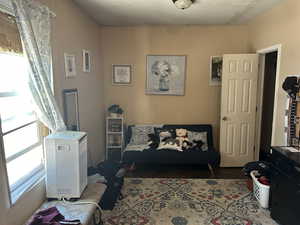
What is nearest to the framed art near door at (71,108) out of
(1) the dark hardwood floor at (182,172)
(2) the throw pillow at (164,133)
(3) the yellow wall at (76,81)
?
(3) the yellow wall at (76,81)

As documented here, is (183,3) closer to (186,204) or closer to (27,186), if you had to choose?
(186,204)

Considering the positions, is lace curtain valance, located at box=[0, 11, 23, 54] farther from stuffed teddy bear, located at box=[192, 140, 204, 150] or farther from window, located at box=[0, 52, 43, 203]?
stuffed teddy bear, located at box=[192, 140, 204, 150]

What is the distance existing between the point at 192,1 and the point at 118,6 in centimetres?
100

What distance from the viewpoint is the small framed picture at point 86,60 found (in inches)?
123

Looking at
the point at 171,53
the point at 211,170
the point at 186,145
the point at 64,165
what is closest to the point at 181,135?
the point at 186,145

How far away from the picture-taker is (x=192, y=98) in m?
4.19

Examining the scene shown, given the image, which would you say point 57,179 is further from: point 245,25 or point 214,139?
point 245,25

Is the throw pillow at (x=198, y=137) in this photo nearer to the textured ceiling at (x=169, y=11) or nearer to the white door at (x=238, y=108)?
the white door at (x=238, y=108)

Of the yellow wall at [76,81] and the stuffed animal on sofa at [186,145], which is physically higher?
the yellow wall at [76,81]

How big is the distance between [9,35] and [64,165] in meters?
1.12

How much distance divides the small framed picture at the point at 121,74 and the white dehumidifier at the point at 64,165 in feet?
7.73

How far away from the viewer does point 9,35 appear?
1.61 meters

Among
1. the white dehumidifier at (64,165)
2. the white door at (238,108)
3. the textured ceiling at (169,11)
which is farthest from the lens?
the white door at (238,108)

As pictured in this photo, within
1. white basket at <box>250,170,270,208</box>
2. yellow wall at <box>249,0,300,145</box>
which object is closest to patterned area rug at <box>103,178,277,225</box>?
white basket at <box>250,170,270,208</box>
